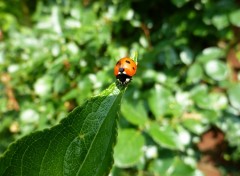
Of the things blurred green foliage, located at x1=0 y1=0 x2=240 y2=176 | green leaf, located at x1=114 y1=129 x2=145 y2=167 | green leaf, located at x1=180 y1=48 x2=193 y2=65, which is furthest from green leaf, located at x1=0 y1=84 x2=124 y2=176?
green leaf, located at x1=180 y1=48 x2=193 y2=65

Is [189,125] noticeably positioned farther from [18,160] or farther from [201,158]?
[18,160]

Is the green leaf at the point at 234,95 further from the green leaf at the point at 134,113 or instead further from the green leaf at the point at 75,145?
the green leaf at the point at 75,145

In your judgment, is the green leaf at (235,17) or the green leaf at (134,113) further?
the green leaf at (235,17)

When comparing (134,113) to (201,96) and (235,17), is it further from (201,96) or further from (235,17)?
(235,17)

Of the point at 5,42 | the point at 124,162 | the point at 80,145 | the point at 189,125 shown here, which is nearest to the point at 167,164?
the point at 189,125

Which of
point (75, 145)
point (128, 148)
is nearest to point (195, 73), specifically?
point (128, 148)

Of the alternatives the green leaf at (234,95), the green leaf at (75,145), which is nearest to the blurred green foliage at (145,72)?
the green leaf at (234,95)

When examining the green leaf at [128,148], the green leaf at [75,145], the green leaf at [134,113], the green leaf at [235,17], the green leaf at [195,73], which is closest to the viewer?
the green leaf at [75,145]
